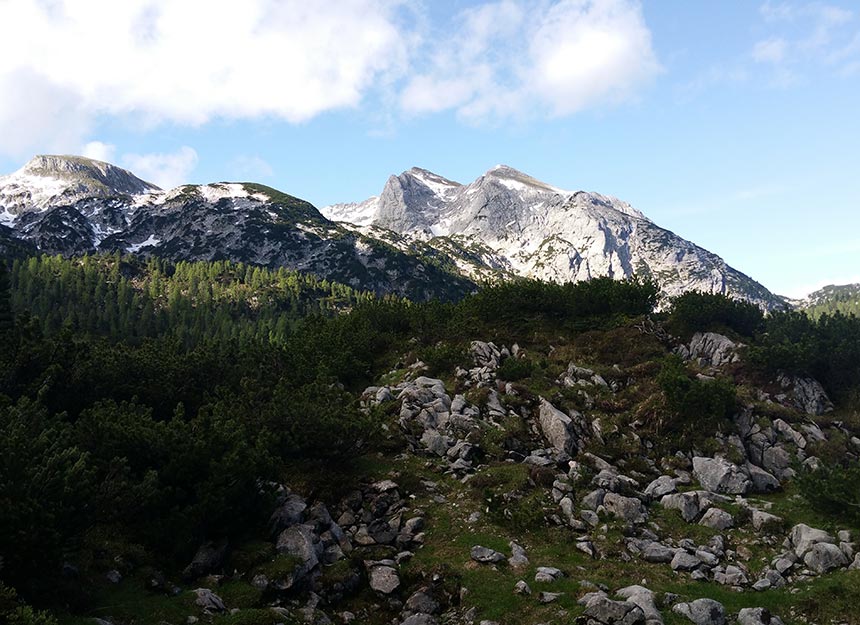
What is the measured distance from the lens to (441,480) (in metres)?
27.0

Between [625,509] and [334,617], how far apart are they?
13888mm

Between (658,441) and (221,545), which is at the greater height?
(658,441)

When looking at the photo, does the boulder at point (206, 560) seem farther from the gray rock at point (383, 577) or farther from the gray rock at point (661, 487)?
the gray rock at point (661, 487)

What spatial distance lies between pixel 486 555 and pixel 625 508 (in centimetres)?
776

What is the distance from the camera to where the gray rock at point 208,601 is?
15.8m

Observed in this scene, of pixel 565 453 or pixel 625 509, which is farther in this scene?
pixel 565 453

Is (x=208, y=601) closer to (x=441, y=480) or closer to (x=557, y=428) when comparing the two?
(x=441, y=480)

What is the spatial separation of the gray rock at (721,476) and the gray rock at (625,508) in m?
5.49

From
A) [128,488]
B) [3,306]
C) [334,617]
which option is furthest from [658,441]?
[3,306]

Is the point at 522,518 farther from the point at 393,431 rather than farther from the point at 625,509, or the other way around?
the point at 393,431

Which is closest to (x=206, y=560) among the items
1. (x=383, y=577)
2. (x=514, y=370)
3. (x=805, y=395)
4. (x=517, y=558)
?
(x=383, y=577)

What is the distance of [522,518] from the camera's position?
73.7ft

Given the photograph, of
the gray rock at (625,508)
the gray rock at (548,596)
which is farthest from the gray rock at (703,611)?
the gray rock at (625,508)

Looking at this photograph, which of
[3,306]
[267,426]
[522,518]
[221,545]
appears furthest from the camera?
[3,306]
